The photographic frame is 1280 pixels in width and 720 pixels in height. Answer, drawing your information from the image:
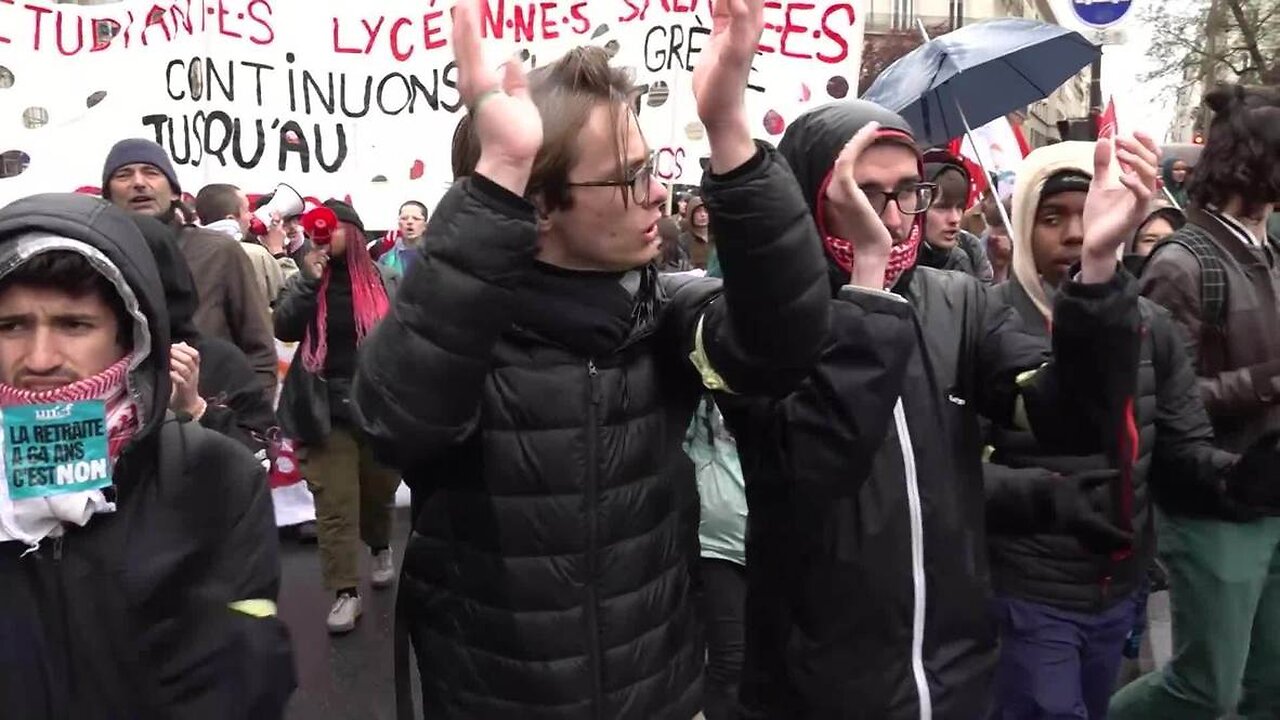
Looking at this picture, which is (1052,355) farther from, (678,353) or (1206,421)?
(1206,421)

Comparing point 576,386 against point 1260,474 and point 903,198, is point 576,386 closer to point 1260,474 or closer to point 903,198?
point 903,198

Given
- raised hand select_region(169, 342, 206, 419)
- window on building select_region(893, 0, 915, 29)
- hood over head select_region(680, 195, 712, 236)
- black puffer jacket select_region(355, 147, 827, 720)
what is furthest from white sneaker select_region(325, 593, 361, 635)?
window on building select_region(893, 0, 915, 29)

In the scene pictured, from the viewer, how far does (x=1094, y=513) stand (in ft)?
7.53

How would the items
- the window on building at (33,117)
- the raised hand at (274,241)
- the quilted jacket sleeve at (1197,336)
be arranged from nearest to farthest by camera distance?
the quilted jacket sleeve at (1197,336) → the window on building at (33,117) → the raised hand at (274,241)

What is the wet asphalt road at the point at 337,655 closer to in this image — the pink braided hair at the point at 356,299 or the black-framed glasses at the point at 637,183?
the pink braided hair at the point at 356,299

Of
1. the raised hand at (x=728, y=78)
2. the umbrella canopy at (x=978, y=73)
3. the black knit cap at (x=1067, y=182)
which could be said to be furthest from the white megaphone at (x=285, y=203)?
the raised hand at (x=728, y=78)

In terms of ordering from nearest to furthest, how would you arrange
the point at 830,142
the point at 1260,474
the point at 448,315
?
the point at 448,315 < the point at 830,142 < the point at 1260,474

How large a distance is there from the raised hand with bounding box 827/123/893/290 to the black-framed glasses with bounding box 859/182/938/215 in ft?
0.44

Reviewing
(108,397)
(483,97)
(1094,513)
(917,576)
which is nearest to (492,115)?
(483,97)

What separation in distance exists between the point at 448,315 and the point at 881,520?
91 cm

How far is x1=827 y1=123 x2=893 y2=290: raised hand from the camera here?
5.98ft

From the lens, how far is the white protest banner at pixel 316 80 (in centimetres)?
492

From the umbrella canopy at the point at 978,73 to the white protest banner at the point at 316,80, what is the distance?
387 mm

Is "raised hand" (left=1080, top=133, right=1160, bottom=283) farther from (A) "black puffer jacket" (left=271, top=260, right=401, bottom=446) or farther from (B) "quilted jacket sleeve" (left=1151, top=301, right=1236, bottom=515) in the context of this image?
(A) "black puffer jacket" (left=271, top=260, right=401, bottom=446)
